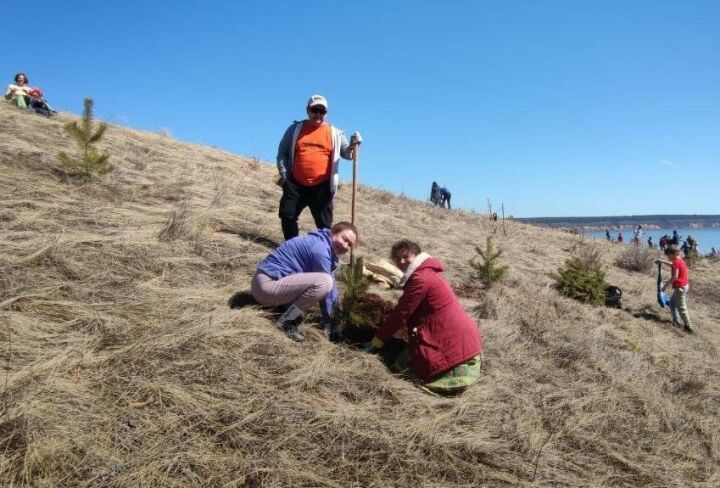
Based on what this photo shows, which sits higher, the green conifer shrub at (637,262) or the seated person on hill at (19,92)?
the seated person on hill at (19,92)

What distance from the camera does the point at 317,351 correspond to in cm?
362

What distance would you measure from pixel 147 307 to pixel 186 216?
2.41 m

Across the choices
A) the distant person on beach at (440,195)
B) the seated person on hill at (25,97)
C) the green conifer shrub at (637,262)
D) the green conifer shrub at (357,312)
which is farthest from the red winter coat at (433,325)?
the distant person on beach at (440,195)

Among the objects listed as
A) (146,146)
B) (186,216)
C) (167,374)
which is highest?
(146,146)

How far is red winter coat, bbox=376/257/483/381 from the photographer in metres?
3.41

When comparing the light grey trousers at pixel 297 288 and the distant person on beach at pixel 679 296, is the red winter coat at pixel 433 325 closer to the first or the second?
the light grey trousers at pixel 297 288

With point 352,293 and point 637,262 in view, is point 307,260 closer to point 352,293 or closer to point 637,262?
point 352,293

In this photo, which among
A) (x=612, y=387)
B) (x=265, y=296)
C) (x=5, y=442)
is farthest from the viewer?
(x=612, y=387)

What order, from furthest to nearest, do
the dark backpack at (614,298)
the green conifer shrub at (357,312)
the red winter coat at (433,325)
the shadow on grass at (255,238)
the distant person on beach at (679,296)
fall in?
the dark backpack at (614,298) → the distant person on beach at (679,296) → the shadow on grass at (255,238) → the green conifer shrub at (357,312) → the red winter coat at (433,325)

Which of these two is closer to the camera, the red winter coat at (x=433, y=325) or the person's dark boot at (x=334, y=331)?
the red winter coat at (x=433, y=325)

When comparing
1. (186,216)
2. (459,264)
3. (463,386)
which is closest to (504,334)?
(463,386)

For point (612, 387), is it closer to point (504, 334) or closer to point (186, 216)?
point (504, 334)

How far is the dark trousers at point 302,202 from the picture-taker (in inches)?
200

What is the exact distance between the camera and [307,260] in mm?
3824
